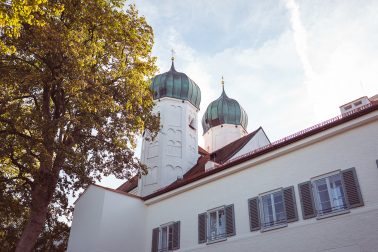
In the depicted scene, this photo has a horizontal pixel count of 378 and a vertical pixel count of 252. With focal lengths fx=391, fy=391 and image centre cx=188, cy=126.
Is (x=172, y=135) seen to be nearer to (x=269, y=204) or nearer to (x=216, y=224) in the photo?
(x=216, y=224)

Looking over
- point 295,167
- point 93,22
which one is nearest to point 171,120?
point 93,22

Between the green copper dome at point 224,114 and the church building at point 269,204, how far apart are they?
48.4 feet

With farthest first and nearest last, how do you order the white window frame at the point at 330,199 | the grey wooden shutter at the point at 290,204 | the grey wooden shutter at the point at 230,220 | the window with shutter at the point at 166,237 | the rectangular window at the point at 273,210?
the window with shutter at the point at 166,237 < the grey wooden shutter at the point at 230,220 < the rectangular window at the point at 273,210 < the grey wooden shutter at the point at 290,204 < the white window frame at the point at 330,199

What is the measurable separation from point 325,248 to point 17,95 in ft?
40.4

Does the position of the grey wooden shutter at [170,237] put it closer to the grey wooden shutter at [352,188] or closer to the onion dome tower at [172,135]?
the grey wooden shutter at [352,188]

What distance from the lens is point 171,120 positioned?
29.8m

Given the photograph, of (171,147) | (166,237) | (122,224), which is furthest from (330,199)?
(171,147)

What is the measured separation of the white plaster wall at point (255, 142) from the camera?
26141 millimetres

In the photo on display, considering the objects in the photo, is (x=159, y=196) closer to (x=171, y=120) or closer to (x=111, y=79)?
(x=111, y=79)

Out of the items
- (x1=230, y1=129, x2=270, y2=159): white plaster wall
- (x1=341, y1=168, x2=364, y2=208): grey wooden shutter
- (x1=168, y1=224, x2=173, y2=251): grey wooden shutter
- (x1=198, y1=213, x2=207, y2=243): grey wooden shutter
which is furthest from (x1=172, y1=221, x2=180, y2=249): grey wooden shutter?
(x1=230, y1=129, x2=270, y2=159): white plaster wall

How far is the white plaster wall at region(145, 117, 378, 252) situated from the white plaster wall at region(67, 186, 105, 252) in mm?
3948

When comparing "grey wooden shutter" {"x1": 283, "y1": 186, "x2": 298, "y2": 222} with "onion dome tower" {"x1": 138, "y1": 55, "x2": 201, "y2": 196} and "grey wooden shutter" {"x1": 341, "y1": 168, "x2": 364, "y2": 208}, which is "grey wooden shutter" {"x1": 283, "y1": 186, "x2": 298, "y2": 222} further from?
"onion dome tower" {"x1": 138, "y1": 55, "x2": 201, "y2": 196}

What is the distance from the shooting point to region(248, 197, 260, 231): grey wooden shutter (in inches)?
561

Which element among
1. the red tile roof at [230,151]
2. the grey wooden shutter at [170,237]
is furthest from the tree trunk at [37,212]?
the red tile roof at [230,151]
